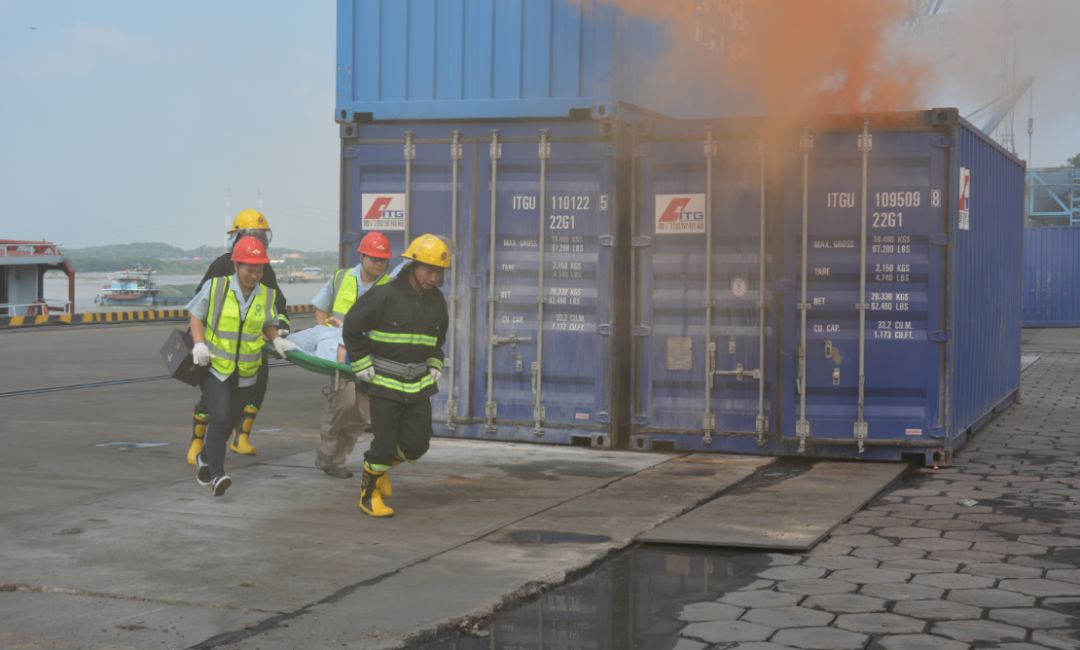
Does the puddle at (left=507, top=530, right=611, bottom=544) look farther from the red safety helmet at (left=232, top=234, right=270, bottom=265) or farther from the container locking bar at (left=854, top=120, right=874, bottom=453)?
the container locking bar at (left=854, top=120, right=874, bottom=453)

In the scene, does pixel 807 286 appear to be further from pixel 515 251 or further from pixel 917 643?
pixel 917 643

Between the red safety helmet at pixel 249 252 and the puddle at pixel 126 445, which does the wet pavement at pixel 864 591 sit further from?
the puddle at pixel 126 445

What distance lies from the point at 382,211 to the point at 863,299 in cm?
418

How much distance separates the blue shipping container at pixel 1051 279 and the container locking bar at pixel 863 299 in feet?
92.6

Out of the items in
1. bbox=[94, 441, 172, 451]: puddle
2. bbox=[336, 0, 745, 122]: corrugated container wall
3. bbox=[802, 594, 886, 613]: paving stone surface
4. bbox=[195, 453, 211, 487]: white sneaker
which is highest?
bbox=[336, 0, 745, 122]: corrugated container wall

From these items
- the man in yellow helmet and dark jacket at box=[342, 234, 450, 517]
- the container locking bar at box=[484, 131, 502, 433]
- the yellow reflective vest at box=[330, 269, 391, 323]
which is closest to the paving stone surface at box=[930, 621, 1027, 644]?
the man in yellow helmet and dark jacket at box=[342, 234, 450, 517]

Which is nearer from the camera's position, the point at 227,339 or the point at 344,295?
the point at 227,339

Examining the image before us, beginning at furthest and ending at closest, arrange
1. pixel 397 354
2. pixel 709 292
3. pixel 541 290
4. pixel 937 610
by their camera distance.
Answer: pixel 541 290 → pixel 709 292 → pixel 397 354 → pixel 937 610

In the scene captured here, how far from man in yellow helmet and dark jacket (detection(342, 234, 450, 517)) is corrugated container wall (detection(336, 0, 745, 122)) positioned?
3.42 meters

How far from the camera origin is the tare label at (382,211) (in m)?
11.6

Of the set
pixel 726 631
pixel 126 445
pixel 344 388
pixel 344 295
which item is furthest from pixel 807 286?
pixel 126 445

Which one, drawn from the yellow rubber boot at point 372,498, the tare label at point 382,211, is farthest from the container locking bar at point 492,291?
the yellow rubber boot at point 372,498

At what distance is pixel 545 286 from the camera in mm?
11289

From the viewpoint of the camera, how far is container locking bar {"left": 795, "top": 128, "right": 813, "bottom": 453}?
10492 millimetres
